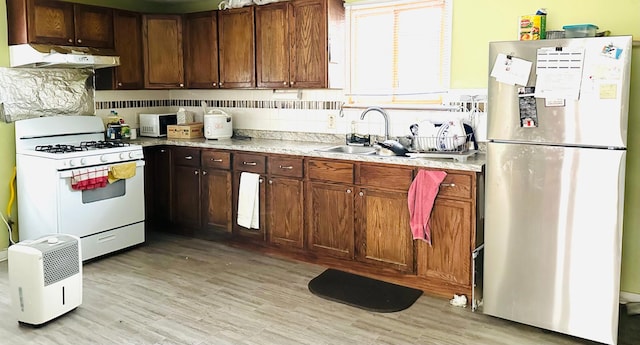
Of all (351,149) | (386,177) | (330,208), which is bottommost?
(330,208)

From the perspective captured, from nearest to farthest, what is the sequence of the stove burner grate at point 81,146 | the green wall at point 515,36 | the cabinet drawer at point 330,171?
the green wall at point 515,36 → the cabinet drawer at point 330,171 → the stove burner grate at point 81,146

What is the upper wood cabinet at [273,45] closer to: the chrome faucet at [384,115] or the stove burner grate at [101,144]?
the chrome faucet at [384,115]

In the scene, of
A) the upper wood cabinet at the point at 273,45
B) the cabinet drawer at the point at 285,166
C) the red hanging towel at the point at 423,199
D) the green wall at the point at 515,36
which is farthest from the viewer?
the upper wood cabinet at the point at 273,45

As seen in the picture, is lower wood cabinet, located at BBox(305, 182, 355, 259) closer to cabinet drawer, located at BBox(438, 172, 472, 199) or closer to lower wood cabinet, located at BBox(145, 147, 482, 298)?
lower wood cabinet, located at BBox(145, 147, 482, 298)

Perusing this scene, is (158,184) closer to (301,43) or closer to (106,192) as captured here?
(106,192)

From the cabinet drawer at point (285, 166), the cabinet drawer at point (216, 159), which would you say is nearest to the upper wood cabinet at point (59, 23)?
the cabinet drawer at point (216, 159)

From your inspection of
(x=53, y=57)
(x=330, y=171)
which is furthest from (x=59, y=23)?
(x=330, y=171)

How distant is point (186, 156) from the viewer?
496 centimetres

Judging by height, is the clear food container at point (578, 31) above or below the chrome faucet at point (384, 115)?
above

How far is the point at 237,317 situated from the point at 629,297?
2482mm

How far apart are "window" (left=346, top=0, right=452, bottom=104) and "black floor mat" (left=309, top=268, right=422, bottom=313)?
1.47m

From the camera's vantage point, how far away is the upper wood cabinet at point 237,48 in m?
4.86

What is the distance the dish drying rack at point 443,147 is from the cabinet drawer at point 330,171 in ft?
1.53

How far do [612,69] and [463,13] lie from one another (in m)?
1.40
